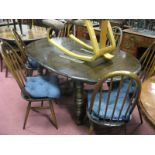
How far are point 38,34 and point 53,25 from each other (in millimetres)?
1274

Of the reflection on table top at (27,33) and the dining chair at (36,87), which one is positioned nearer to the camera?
the dining chair at (36,87)

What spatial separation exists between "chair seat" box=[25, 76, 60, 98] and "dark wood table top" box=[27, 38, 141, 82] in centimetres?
26

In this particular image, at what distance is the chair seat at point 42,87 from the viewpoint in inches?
80.0

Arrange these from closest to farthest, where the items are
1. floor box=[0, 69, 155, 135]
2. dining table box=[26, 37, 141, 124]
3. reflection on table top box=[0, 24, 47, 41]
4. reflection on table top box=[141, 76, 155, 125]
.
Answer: reflection on table top box=[141, 76, 155, 125] → dining table box=[26, 37, 141, 124] → floor box=[0, 69, 155, 135] → reflection on table top box=[0, 24, 47, 41]

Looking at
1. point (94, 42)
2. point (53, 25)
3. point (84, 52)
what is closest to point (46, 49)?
point (53, 25)

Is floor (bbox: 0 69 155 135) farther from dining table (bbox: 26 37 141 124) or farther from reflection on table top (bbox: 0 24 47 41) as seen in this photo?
reflection on table top (bbox: 0 24 47 41)

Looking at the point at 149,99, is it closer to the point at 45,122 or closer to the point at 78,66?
the point at 78,66

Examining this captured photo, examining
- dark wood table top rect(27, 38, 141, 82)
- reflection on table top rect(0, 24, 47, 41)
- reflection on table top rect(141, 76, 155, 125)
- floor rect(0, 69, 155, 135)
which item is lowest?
floor rect(0, 69, 155, 135)

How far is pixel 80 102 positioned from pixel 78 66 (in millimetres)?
409

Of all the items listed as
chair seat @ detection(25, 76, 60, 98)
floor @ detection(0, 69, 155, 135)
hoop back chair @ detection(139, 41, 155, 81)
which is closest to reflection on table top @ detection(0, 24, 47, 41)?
floor @ detection(0, 69, 155, 135)

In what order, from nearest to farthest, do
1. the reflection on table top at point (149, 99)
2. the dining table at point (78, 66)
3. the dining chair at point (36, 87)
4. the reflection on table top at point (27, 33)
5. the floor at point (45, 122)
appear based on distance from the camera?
the reflection on table top at point (149, 99) < the dining table at point (78, 66) < the dining chair at point (36, 87) < the floor at point (45, 122) < the reflection on table top at point (27, 33)

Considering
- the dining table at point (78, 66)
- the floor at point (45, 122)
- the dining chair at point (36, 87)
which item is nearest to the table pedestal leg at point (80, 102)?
the dining table at point (78, 66)

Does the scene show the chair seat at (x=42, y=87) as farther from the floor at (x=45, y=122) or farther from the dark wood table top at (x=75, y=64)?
the floor at (x=45, y=122)

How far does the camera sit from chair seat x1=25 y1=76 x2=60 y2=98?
2033 mm
